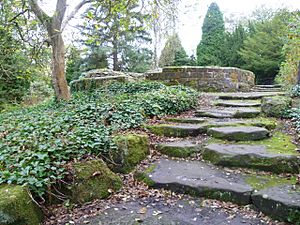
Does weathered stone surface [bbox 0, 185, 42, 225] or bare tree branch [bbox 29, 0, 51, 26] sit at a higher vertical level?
bare tree branch [bbox 29, 0, 51, 26]

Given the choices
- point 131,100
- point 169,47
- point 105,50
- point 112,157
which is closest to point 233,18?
point 169,47

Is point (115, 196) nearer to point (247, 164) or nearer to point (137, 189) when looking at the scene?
point (137, 189)

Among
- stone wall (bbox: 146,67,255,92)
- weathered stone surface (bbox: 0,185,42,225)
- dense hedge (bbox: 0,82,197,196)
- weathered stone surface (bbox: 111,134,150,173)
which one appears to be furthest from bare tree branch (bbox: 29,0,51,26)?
weathered stone surface (bbox: 0,185,42,225)

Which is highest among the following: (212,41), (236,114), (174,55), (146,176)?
(212,41)

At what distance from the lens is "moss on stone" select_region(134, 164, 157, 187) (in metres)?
2.62

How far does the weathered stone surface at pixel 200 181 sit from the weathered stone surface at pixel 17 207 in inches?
42.8

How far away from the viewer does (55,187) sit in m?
2.36

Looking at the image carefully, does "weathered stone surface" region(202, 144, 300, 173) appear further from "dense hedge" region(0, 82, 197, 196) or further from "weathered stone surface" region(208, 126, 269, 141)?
"dense hedge" region(0, 82, 197, 196)

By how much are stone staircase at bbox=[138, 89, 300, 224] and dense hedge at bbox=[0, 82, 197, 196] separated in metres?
0.52

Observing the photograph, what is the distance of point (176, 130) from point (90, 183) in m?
1.56

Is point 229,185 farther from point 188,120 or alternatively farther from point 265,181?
point 188,120

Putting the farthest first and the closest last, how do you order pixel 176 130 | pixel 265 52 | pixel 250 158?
1. pixel 265 52
2. pixel 176 130
3. pixel 250 158

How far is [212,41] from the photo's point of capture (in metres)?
16.5

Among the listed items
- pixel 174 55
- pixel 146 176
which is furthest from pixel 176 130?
pixel 174 55
